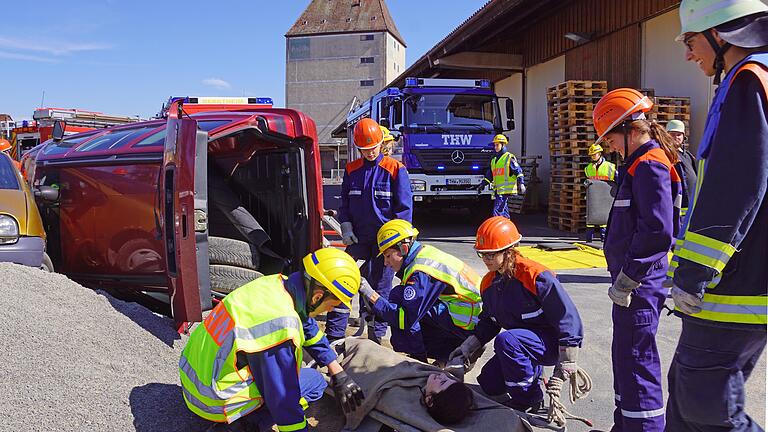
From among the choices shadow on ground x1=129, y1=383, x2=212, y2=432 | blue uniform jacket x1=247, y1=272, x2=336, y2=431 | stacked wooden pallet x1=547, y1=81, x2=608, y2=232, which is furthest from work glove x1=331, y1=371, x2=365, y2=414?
stacked wooden pallet x1=547, y1=81, x2=608, y2=232

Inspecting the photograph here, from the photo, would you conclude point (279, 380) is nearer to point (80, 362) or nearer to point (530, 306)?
point (80, 362)

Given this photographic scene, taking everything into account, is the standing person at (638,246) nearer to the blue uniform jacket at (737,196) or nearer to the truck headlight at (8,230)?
the blue uniform jacket at (737,196)

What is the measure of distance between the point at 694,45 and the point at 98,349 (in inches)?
138

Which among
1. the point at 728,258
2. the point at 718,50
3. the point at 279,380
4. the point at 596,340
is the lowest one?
the point at 596,340

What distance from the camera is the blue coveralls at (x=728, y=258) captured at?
2021 millimetres

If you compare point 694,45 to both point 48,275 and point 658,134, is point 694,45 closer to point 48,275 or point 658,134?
point 658,134

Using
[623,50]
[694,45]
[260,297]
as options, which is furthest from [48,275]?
[623,50]

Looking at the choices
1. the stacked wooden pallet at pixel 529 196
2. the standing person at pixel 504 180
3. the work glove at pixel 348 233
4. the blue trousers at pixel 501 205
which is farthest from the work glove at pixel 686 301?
the stacked wooden pallet at pixel 529 196

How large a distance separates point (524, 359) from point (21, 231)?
3777mm

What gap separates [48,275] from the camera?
14.0 ft

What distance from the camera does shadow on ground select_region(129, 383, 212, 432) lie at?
3.22 metres

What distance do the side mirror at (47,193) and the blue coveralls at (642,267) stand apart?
4319mm

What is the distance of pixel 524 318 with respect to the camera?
3666mm

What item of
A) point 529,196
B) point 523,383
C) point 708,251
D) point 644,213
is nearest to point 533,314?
point 523,383
